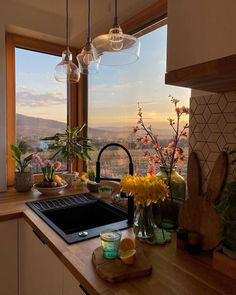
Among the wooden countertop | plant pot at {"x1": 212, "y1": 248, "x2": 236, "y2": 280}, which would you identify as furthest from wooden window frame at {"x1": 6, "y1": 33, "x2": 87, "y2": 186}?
plant pot at {"x1": 212, "y1": 248, "x2": 236, "y2": 280}

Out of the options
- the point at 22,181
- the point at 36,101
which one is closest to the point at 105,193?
the point at 22,181

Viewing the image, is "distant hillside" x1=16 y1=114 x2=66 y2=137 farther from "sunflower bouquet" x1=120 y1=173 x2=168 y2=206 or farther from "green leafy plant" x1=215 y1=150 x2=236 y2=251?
"green leafy plant" x1=215 y1=150 x2=236 y2=251

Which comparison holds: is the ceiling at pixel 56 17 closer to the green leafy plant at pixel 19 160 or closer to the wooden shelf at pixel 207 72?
the green leafy plant at pixel 19 160

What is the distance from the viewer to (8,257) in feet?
4.96

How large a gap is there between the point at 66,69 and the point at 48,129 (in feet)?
3.49

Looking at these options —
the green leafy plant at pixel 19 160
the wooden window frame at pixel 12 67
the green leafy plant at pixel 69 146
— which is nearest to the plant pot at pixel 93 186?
the green leafy plant at pixel 69 146

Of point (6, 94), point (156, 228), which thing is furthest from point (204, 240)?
point (6, 94)

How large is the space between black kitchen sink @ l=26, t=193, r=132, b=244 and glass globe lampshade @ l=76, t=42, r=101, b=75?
90 cm

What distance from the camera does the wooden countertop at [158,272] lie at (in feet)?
2.55

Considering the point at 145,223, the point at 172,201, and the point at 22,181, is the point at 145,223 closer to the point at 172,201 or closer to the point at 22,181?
the point at 172,201

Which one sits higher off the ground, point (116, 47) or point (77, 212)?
point (116, 47)

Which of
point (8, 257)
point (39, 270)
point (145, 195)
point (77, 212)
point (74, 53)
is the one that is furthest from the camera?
point (74, 53)

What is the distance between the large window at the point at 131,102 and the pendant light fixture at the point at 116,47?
17.4 inches

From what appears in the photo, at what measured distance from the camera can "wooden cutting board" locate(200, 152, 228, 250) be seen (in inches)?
39.8
